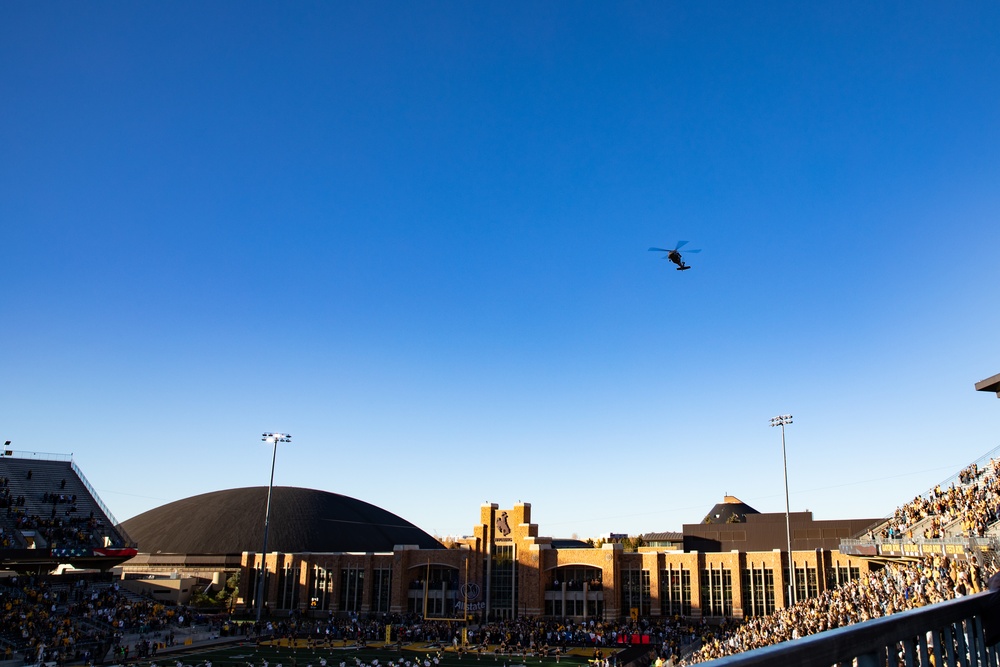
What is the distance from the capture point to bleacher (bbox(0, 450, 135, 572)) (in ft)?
172

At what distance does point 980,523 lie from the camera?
32688mm

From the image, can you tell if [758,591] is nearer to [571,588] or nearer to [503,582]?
[571,588]

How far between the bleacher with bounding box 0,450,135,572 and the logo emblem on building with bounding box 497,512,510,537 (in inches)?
1263

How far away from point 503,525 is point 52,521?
125ft

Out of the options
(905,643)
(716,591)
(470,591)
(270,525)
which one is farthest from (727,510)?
(905,643)

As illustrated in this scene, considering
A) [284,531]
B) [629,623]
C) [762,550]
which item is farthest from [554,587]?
[284,531]

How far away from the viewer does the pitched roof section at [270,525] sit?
88.9 meters

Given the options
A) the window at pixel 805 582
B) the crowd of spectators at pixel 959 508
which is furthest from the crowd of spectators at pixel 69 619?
the window at pixel 805 582

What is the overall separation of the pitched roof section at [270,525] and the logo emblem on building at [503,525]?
25907 millimetres

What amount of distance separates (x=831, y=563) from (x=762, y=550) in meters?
8.21

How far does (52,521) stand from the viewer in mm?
56781

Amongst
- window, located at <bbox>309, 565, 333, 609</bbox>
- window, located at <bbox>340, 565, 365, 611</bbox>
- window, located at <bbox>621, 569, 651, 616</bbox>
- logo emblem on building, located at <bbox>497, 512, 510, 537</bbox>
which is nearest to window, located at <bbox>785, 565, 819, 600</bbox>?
window, located at <bbox>621, 569, 651, 616</bbox>

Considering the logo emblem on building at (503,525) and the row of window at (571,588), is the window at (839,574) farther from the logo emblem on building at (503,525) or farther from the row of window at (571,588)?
the logo emblem on building at (503,525)

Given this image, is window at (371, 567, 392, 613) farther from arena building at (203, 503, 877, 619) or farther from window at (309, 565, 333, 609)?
window at (309, 565, 333, 609)
